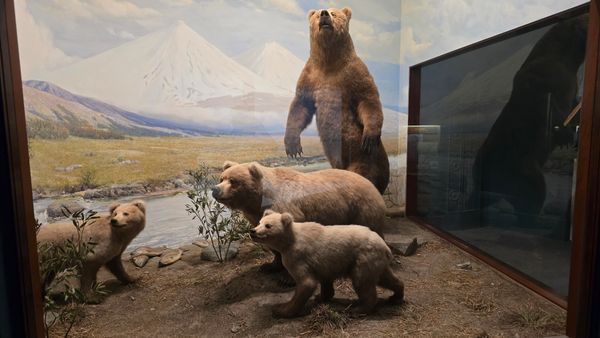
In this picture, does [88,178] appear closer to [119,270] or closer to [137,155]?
[137,155]

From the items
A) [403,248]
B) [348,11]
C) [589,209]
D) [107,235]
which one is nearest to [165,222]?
[107,235]

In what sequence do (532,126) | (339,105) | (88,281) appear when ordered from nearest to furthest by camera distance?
(88,281) → (339,105) → (532,126)

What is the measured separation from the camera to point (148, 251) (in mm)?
2525

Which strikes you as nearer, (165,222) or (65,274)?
(65,274)

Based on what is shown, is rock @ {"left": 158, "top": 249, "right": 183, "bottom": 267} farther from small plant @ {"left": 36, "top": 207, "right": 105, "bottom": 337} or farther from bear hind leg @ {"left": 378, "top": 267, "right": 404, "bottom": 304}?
bear hind leg @ {"left": 378, "top": 267, "right": 404, "bottom": 304}

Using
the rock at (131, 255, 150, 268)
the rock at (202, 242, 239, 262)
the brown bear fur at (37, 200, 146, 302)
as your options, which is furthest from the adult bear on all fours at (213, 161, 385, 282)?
the rock at (131, 255, 150, 268)

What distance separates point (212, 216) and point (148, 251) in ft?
1.61

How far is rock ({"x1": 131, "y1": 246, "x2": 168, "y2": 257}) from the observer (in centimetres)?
248

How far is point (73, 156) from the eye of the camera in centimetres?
225

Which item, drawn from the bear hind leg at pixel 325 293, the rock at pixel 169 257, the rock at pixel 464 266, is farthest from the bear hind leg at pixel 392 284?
the rock at pixel 169 257

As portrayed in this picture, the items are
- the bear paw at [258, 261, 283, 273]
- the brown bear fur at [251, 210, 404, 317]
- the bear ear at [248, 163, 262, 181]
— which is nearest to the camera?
the brown bear fur at [251, 210, 404, 317]

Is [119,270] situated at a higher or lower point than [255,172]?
lower

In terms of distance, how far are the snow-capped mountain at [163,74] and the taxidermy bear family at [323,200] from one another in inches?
17.7

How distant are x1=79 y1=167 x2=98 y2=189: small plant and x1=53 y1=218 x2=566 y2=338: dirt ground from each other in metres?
0.59
